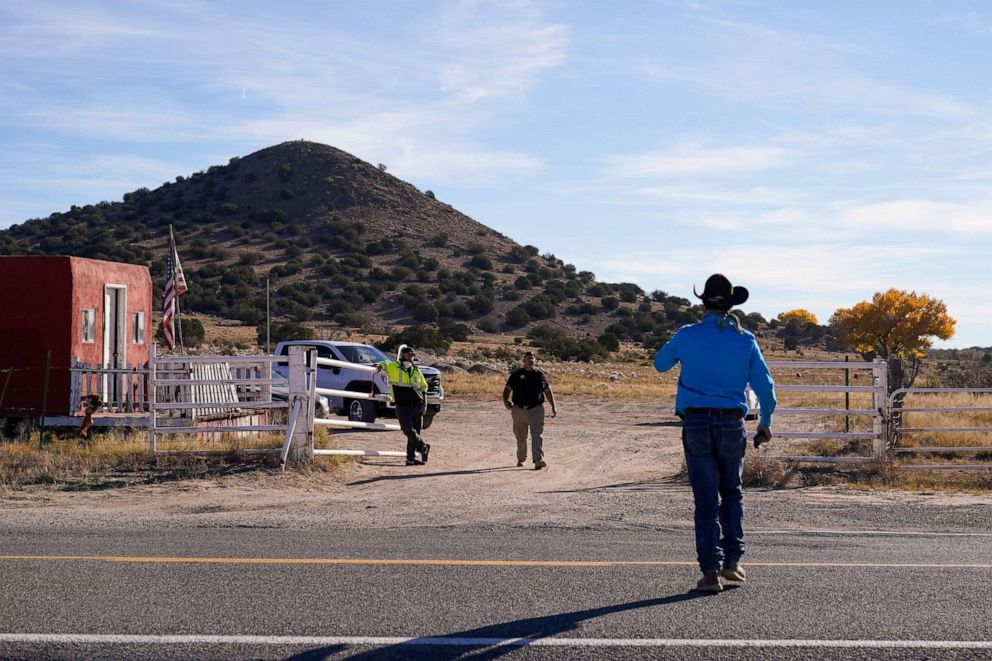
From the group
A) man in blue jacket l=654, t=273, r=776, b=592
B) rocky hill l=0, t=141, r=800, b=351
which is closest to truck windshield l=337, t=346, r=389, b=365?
man in blue jacket l=654, t=273, r=776, b=592

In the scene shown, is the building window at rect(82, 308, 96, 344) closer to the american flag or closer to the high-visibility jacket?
the american flag

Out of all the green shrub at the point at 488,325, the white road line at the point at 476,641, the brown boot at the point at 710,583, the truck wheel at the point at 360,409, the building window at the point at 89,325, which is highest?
the green shrub at the point at 488,325

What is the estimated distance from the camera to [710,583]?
6.89m

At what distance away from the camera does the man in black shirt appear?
56.0 feet

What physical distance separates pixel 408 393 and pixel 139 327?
8799 mm

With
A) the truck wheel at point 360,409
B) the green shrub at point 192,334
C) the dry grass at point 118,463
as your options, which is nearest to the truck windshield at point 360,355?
the truck wheel at point 360,409

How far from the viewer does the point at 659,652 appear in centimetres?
548

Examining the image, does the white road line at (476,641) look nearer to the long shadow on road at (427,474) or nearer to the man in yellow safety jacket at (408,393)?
the long shadow on road at (427,474)

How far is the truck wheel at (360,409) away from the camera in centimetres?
2436

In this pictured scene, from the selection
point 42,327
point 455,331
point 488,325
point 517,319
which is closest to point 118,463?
point 42,327

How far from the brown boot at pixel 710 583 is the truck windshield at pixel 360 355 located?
19.2m

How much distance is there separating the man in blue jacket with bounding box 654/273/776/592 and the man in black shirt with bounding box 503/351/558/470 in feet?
31.8

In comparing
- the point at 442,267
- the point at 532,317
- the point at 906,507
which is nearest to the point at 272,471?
the point at 906,507

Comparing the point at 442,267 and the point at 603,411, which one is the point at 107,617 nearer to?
the point at 603,411
